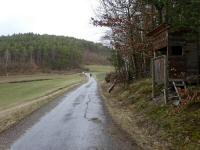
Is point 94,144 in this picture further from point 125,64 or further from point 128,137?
point 125,64

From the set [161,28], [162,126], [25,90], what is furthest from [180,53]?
[25,90]

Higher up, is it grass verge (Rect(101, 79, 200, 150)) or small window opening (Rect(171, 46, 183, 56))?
small window opening (Rect(171, 46, 183, 56))

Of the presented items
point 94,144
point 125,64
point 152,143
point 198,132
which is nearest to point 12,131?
point 94,144

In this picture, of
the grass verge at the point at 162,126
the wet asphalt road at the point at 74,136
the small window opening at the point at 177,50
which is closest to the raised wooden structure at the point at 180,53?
the small window opening at the point at 177,50

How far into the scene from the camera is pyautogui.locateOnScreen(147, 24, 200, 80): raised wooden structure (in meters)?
19.3

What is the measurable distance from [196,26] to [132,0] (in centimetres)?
2038

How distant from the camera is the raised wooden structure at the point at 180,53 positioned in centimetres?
1933

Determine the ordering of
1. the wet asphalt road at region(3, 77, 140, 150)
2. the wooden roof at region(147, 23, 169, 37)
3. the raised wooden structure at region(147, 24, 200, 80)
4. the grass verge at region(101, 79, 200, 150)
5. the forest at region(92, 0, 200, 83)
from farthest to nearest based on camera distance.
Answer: the forest at region(92, 0, 200, 83) → the raised wooden structure at region(147, 24, 200, 80) → the wooden roof at region(147, 23, 169, 37) → the wet asphalt road at region(3, 77, 140, 150) → the grass verge at region(101, 79, 200, 150)

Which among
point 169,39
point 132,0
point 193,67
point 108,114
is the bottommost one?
point 108,114

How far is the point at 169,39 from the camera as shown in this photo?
1938cm

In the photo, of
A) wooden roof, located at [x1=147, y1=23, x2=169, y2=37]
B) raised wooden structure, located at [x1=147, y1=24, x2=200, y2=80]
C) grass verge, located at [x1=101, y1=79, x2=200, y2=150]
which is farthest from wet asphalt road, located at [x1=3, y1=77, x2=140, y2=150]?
wooden roof, located at [x1=147, y1=23, x2=169, y2=37]

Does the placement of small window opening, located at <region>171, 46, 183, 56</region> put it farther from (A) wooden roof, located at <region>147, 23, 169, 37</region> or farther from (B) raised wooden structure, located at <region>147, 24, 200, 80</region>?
(A) wooden roof, located at <region>147, 23, 169, 37</region>

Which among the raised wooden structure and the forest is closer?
the raised wooden structure

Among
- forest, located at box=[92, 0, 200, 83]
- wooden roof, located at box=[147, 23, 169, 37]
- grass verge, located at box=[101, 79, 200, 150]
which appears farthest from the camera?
forest, located at box=[92, 0, 200, 83]
